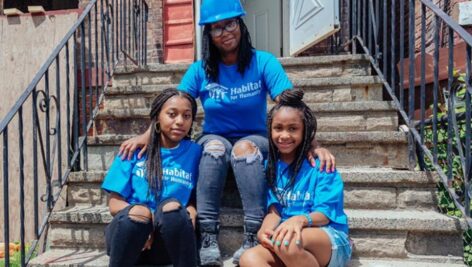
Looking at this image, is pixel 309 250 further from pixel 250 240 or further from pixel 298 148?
pixel 298 148

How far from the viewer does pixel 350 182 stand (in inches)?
92.8

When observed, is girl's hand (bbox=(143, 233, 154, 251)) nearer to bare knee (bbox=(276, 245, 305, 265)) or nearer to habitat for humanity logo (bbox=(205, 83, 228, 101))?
bare knee (bbox=(276, 245, 305, 265))

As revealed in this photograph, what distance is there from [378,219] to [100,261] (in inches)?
53.4

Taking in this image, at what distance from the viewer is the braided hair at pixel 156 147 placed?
2.00 metres

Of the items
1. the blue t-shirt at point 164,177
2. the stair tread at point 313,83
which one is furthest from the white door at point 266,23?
the blue t-shirt at point 164,177

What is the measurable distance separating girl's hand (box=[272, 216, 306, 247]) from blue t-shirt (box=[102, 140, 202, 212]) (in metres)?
0.53

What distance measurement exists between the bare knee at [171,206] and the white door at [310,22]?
132 inches

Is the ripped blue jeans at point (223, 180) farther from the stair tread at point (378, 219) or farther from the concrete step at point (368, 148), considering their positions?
the concrete step at point (368, 148)

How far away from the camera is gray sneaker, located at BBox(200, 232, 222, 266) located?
6.41 ft

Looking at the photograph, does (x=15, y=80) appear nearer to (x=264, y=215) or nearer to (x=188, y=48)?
(x=188, y=48)

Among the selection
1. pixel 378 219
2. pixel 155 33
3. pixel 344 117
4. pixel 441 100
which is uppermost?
pixel 155 33

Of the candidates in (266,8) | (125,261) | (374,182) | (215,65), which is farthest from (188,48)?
(125,261)

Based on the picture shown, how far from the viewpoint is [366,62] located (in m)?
3.62

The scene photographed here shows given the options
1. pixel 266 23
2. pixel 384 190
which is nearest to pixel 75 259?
pixel 384 190
